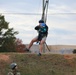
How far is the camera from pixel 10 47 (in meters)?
44.9

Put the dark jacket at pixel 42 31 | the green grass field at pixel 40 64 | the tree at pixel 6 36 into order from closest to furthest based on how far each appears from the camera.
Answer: the green grass field at pixel 40 64, the dark jacket at pixel 42 31, the tree at pixel 6 36

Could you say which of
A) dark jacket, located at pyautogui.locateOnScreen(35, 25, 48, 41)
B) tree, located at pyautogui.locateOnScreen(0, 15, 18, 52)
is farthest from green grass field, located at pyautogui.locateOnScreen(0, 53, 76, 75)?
tree, located at pyautogui.locateOnScreen(0, 15, 18, 52)

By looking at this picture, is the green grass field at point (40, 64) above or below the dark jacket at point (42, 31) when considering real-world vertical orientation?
below

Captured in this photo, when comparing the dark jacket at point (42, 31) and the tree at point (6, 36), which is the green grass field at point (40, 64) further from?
the tree at point (6, 36)

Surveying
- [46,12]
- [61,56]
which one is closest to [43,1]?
[46,12]

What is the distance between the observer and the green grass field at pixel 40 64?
685 inches

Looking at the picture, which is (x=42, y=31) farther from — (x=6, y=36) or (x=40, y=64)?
(x=6, y=36)

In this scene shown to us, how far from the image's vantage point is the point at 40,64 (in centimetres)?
1798

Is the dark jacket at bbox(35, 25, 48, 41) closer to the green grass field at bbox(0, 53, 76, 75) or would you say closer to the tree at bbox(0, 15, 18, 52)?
the green grass field at bbox(0, 53, 76, 75)

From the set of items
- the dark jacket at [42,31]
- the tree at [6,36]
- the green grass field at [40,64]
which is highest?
the dark jacket at [42,31]

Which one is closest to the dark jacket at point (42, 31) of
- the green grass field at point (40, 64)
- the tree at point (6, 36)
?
the green grass field at point (40, 64)

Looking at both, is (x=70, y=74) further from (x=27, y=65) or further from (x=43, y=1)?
(x=43, y=1)

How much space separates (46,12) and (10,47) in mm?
12200

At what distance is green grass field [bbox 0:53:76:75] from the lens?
17406 millimetres
